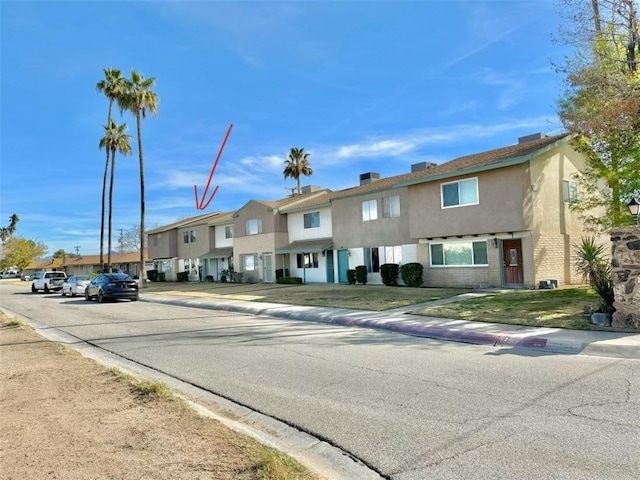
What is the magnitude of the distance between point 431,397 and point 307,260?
27.5 meters

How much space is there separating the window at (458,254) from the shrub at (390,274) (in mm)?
2358

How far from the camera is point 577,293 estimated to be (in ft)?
57.4

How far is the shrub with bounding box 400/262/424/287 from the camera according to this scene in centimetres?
2447

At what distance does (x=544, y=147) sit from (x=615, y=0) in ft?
21.2

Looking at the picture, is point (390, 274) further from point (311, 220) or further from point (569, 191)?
point (569, 191)

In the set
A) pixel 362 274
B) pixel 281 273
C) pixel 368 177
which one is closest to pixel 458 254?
pixel 362 274

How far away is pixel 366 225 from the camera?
94.0 feet

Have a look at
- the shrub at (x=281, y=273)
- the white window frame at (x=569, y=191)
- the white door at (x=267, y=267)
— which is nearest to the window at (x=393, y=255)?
the white window frame at (x=569, y=191)

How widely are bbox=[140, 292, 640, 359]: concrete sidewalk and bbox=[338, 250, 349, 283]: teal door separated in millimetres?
12775

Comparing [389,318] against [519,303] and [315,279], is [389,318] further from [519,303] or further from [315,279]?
[315,279]

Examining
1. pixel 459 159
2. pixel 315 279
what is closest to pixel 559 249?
pixel 459 159

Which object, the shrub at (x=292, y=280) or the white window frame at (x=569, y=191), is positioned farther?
the shrub at (x=292, y=280)

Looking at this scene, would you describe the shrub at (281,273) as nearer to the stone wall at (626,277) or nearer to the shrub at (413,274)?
the shrub at (413,274)

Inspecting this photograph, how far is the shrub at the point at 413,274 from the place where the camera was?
24.5 meters
